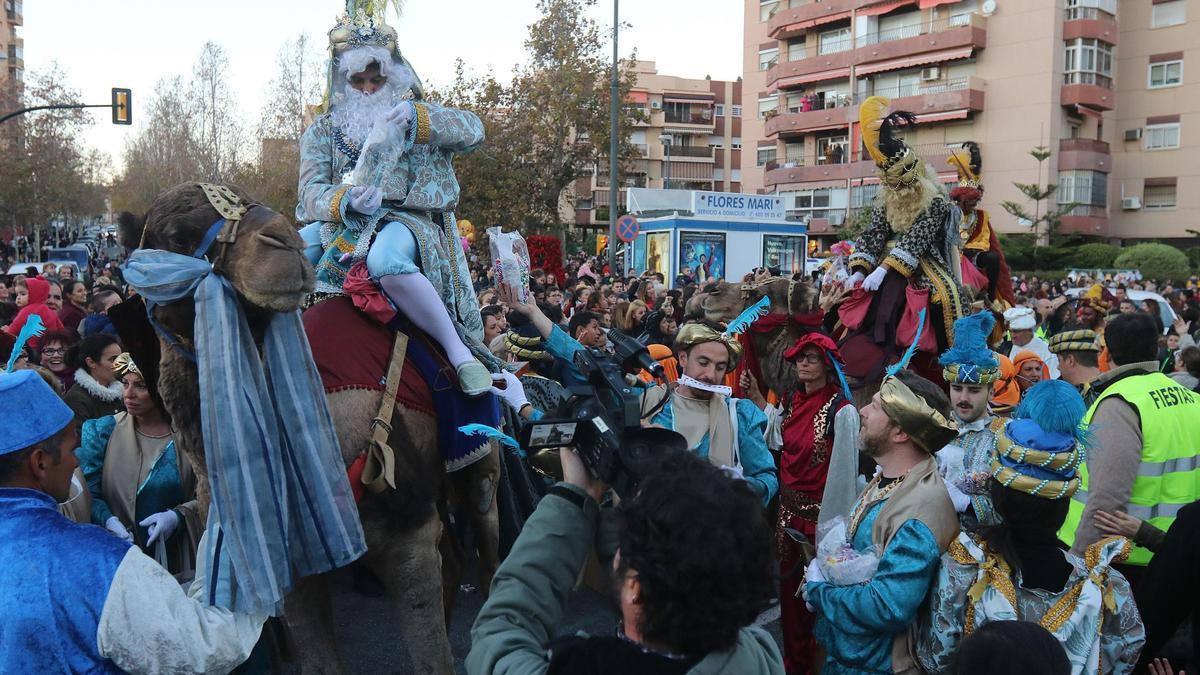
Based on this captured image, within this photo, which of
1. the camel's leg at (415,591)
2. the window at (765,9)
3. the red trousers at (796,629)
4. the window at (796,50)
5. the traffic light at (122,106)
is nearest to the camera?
the camel's leg at (415,591)

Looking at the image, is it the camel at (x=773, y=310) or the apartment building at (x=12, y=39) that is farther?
the apartment building at (x=12, y=39)

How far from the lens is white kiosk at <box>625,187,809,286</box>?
23594 mm

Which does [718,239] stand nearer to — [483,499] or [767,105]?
[483,499]

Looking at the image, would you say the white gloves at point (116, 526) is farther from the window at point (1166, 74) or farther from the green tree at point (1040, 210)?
the window at point (1166, 74)

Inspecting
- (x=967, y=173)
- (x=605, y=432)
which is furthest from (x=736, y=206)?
(x=605, y=432)

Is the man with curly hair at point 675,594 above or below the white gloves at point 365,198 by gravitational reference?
below

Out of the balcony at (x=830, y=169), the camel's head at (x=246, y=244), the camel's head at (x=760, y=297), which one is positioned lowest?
the camel's head at (x=760, y=297)

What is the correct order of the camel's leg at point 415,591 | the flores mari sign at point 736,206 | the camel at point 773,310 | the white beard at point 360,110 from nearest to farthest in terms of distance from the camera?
1. the camel's leg at point 415,591
2. the white beard at point 360,110
3. the camel at point 773,310
4. the flores mari sign at point 736,206

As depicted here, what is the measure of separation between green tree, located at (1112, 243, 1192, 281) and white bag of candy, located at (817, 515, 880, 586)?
36.6 metres

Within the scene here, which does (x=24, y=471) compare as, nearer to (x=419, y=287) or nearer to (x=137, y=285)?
(x=137, y=285)

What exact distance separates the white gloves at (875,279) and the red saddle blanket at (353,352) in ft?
12.7

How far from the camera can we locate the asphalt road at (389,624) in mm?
5152

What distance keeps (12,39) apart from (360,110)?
8689cm

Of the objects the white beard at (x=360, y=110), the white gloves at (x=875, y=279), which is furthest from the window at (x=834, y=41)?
the white beard at (x=360, y=110)
